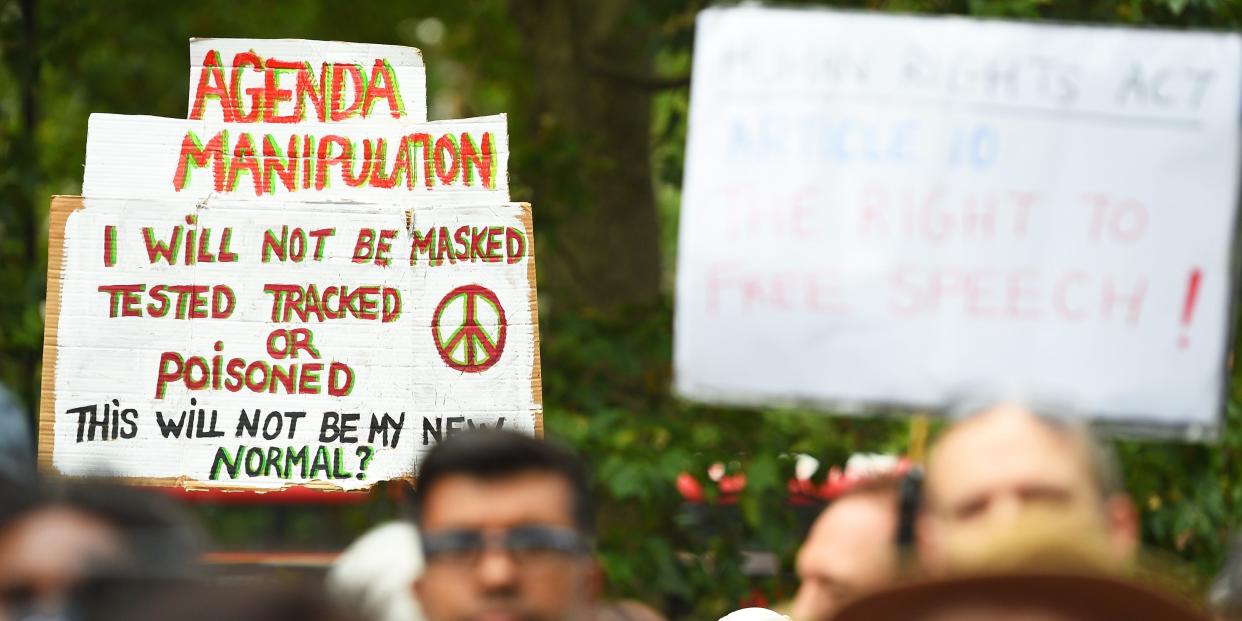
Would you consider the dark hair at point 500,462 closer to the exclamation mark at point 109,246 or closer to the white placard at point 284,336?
the white placard at point 284,336

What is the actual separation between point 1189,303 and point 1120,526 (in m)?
0.55

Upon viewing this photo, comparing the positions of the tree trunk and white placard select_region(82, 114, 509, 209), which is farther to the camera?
the tree trunk

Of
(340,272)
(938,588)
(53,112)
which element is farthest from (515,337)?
(53,112)

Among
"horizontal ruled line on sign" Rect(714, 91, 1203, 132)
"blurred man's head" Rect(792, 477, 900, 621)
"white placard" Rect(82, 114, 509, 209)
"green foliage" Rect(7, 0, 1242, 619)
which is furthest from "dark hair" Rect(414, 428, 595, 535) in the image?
"green foliage" Rect(7, 0, 1242, 619)

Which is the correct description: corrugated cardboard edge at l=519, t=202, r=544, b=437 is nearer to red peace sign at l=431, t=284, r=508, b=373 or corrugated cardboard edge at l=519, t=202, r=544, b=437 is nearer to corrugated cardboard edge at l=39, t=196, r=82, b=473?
red peace sign at l=431, t=284, r=508, b=373

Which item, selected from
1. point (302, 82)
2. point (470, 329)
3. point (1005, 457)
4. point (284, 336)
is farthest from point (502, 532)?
point (302, 82)

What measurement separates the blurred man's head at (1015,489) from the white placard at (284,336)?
5.23 feet

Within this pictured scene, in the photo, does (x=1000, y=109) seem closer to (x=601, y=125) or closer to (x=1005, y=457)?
(x=1005, y=457)

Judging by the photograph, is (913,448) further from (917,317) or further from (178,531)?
(178,531)

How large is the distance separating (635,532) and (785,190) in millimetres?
3044

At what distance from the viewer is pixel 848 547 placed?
9.16 ft

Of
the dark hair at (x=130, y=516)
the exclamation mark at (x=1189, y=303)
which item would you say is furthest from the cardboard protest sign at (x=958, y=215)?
the dark hair at (x=130, y=516)

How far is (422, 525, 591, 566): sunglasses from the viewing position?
8.39 feet

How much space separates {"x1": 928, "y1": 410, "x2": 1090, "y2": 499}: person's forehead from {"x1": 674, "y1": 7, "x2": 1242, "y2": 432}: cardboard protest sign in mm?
336
